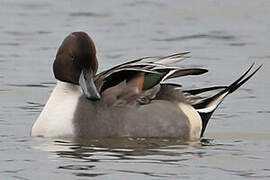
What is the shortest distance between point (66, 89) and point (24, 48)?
4961mm

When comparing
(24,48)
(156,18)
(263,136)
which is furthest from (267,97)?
(156,18)

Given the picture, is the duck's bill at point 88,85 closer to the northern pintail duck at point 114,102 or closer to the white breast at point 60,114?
the northern pintail duck at point 114,102

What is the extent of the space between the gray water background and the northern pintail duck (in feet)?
0.38

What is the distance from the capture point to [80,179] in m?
8.59

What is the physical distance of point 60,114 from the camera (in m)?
10.2

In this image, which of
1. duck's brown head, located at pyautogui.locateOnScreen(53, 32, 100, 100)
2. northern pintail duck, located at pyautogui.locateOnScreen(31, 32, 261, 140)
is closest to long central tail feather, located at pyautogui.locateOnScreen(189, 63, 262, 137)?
northern pintail duck, located at pyautogui.locateOnScreen(31, 32, 261, 140)

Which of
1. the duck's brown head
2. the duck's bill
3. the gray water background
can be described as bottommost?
the gray water background

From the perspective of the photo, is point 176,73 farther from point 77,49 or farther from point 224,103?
point 224,103

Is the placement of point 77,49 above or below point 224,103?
above

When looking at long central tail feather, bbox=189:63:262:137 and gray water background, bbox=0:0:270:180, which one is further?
long central tail feather, bbox=189:63:262:137

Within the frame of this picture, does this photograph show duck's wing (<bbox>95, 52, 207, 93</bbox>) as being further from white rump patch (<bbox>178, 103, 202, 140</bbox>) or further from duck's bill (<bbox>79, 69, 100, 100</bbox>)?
white rump patch (<bbox>178, 103, 202, 140</bbox>)

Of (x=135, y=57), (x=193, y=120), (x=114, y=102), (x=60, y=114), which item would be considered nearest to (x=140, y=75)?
(x=114, y=102)

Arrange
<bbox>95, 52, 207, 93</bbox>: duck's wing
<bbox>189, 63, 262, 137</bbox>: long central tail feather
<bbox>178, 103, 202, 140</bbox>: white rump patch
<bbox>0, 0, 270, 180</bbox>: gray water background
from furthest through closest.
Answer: <bbox>189, 63, 262, 137</bbox>: long central tail feather, <bbox>178, 103, 202, 140</bbox>: white rump patch, <bbox>95, 52, 207, 93</bbox>: duck's wing, <bbox>0, 0, 270, 180</bbox>: gray water background

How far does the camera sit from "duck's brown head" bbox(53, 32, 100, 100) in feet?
33.9
